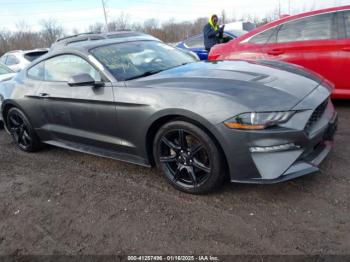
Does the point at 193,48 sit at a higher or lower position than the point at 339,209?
higher

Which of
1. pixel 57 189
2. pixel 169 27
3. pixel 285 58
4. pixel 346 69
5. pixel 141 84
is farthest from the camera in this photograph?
pixel 169 27

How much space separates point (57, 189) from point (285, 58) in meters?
3.77

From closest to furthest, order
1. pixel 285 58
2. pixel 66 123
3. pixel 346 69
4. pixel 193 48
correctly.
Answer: pixel 66 123, pixel 346 69, pixel 285 58, pixel 193 48

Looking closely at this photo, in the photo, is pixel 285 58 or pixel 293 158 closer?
pixel 293 158

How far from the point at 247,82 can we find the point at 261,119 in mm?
453

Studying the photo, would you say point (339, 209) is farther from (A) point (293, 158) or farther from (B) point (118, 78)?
(B) point (118, 78)

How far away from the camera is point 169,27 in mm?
45688

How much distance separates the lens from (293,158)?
103 inches

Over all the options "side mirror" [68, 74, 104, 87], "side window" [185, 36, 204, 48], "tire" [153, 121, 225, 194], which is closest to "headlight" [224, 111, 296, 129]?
"tire" [153, 121, 225, 194]

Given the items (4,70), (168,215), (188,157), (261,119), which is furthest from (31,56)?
(261,119)

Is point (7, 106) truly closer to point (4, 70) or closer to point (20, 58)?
point (4, 70)

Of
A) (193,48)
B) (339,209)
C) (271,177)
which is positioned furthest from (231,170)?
(193,48)

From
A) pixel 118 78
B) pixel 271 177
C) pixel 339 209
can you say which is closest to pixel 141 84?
pixel 118 78

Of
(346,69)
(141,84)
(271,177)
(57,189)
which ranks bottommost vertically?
(57,189)
